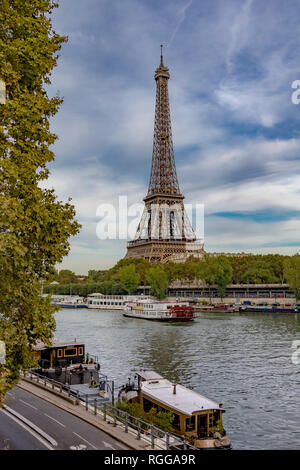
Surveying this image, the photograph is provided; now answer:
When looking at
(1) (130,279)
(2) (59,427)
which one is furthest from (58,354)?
(1) (130,279)

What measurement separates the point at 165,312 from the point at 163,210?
73522 mm

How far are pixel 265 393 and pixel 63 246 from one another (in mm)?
21572

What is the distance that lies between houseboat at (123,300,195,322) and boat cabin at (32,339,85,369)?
44397 mm

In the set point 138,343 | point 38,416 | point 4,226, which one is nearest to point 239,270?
point 138,343

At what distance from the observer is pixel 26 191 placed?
11.6 m

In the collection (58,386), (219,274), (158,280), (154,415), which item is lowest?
(154,415)

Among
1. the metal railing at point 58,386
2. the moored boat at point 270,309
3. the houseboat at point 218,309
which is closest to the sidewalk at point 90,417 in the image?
the metal railing at point 58,386

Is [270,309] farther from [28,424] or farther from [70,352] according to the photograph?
[28,424]

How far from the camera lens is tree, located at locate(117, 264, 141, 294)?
135250mm

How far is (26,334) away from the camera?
39.0 feet

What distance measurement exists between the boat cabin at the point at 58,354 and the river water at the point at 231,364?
348 cm

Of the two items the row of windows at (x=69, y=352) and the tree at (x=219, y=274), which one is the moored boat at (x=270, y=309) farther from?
the row of windows at (x=69, y=352)

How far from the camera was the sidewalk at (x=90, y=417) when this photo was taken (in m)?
15.5
